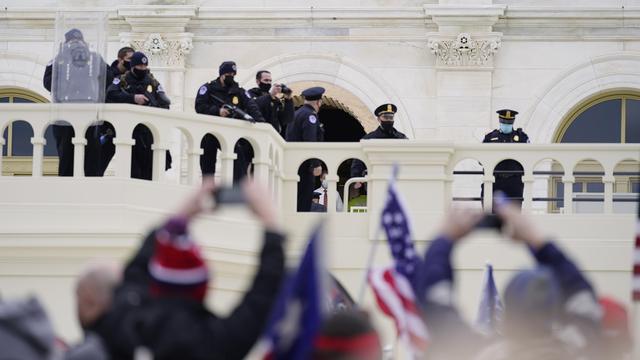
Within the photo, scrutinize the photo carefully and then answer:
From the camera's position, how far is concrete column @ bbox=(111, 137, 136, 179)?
1513cm

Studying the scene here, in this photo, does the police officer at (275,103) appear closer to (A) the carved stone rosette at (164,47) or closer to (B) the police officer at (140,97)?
(B) the police officer at (140,97)

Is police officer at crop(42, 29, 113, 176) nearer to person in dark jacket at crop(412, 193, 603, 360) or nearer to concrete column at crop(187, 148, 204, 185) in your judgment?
concrete column at crop(187, 148, 204, 185)

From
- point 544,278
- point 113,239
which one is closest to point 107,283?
point 544,278

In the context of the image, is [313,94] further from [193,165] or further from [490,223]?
[490,223]

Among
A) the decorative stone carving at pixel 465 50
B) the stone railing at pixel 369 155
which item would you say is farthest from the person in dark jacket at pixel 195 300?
the decorative stone carving at pixel 465 50

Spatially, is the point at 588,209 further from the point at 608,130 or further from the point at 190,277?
the point at 190,277

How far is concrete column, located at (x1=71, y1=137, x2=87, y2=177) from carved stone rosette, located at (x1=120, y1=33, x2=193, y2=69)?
10070mm

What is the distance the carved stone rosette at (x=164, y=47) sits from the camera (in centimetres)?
2531

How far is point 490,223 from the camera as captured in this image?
8312 millimetres

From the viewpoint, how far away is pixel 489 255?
16438 millimetres

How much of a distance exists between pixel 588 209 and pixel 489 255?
2564 mm

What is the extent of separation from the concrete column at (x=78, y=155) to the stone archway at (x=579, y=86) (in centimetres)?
1093

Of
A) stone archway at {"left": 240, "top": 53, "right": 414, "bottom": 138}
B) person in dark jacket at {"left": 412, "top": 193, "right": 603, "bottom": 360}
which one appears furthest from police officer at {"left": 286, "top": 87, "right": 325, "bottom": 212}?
person in dark jacket at {"left": 412, "top": 193, "right": 603, "bottom": 360}

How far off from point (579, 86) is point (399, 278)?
15685mm
